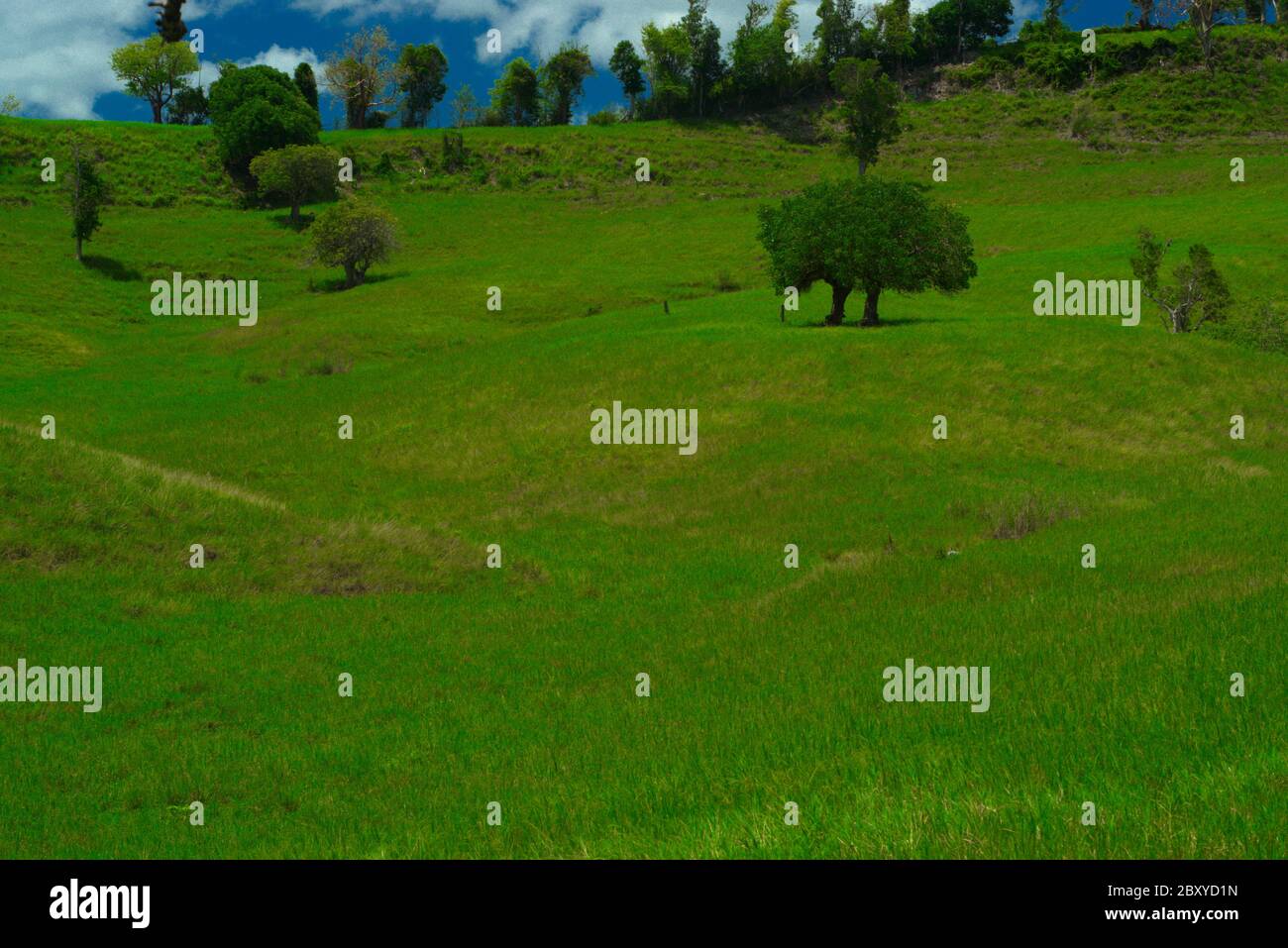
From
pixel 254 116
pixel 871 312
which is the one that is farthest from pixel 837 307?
pixel 254 116

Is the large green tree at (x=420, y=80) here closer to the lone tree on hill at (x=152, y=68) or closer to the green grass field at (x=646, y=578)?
the lone tree on hill at (x=152, y=68)

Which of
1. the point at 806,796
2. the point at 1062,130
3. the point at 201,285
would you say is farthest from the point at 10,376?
the point at 1062,130

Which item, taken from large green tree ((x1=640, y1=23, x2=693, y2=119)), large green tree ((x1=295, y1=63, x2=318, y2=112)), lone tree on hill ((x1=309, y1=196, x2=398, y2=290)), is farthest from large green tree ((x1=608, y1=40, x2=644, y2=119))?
lone tree on hill ((x1=309, y1=196, x2=398, y2=290))

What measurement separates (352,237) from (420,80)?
112 m

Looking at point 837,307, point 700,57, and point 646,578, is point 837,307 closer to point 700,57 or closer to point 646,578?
point 646,578

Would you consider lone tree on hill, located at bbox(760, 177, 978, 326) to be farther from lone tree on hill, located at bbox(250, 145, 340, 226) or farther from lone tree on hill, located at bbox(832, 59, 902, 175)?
lone tree on hill, located at bbox(250, 145, 340, 226)

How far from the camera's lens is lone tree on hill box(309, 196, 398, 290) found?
9162 cm

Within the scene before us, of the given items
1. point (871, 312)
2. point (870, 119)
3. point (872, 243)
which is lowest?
point (871, 312)

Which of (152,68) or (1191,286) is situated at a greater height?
(152,68)

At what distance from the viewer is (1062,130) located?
141 metres

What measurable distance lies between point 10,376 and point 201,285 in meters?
31.1

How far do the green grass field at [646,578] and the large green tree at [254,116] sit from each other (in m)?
57.7

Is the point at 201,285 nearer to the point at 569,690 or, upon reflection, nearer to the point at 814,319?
the point at 814,319

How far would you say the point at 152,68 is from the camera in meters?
170
